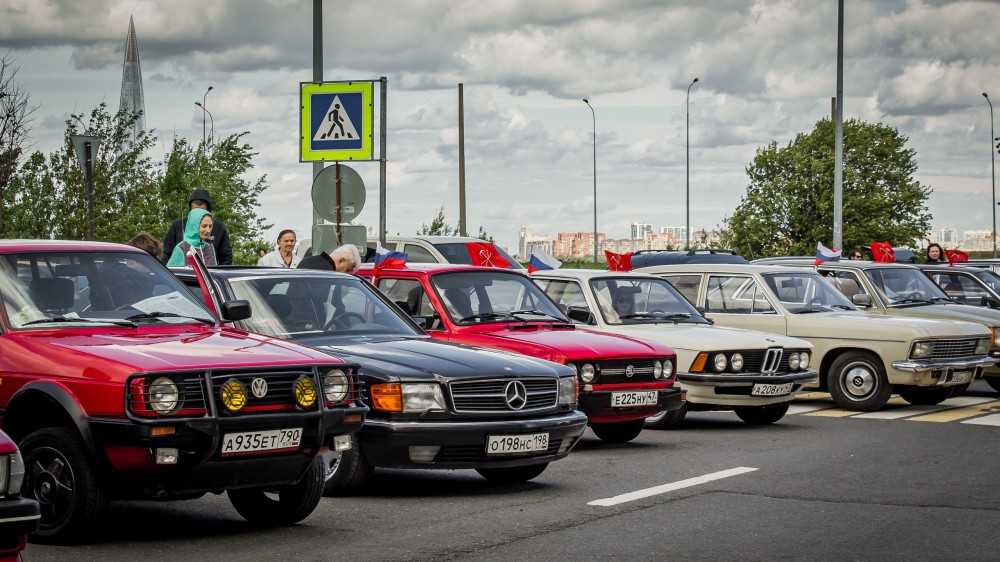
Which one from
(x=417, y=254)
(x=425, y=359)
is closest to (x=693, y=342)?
(x=425, y=359)

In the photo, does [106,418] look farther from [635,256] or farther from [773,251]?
[773,251]

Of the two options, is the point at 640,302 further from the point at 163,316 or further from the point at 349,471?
the point at 163,316

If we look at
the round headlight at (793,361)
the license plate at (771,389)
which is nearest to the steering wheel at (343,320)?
the license plate at (771,389)

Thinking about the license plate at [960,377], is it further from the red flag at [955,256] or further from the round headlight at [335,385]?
the round headlight at [335,385]

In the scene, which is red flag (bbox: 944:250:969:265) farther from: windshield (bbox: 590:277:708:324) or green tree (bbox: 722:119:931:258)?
green tree (bbox: 722:119:931:258)

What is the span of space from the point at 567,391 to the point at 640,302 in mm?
4853

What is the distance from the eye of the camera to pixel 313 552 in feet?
24.8

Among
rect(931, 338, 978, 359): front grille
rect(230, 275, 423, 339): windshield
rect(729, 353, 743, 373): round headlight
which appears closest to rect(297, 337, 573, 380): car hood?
rect(230, 275, 423, 339): windshield

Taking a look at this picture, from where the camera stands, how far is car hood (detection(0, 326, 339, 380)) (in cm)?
737

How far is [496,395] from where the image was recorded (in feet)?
31.8

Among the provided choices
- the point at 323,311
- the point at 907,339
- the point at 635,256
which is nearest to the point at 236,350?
the point at 323,311

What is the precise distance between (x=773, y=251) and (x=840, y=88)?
132ft

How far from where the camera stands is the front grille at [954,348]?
1667 centimetres

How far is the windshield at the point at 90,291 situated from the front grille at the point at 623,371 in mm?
4194
